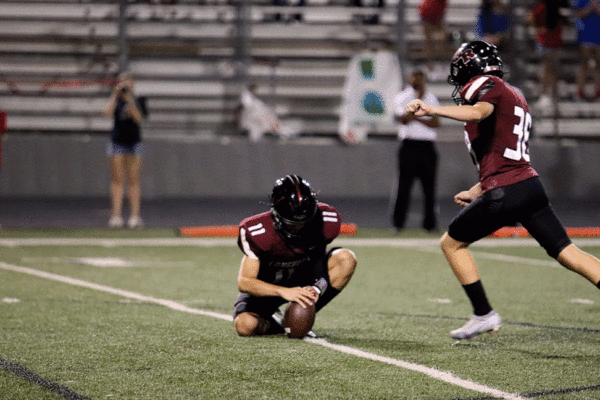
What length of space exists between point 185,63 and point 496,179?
45.3ft

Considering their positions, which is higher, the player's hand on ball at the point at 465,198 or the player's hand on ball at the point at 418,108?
the player's hand on ball at the point at 418,108

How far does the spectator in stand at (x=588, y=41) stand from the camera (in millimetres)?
18922

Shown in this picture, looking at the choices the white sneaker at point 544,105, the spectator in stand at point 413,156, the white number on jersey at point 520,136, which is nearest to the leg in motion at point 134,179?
the spectator in stand at point 413,156

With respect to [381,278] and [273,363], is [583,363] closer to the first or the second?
[273,363]

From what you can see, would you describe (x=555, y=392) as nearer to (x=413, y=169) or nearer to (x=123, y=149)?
(x=413, y=169)

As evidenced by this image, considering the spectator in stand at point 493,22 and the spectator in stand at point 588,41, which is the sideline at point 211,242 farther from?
the spectator in stand at point 588,41

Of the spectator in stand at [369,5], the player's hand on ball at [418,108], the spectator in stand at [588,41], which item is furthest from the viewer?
the spectator in stand at [369,5]

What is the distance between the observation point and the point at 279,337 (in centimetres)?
669

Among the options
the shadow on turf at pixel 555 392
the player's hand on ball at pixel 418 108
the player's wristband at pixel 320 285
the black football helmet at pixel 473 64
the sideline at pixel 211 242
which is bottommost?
the sideline at pixel 211 242

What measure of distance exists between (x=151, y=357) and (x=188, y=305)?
2.08m

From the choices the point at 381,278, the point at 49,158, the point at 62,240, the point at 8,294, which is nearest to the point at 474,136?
the point at 381,278

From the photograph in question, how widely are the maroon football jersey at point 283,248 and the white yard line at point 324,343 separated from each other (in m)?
0.51

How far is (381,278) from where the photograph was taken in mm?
9734

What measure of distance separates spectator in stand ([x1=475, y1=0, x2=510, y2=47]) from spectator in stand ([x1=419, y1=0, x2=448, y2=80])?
0.75 metres
